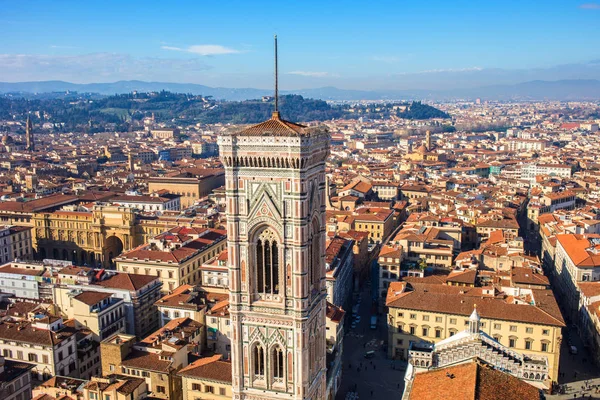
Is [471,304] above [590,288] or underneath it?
above

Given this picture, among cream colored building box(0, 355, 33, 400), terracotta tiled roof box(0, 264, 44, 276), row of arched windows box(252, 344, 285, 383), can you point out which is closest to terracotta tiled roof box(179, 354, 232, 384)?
row of arched windows box(252, 344, 285, 383)

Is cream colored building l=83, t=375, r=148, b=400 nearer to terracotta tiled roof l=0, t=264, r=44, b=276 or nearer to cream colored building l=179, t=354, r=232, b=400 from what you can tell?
cream colored building l=179, t=354, r=232, b=400

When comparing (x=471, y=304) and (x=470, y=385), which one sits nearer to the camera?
(x=470, y=385)

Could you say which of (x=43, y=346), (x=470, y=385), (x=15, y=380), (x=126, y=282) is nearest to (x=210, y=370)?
(x=15, y=380)

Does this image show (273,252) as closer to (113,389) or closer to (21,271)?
(113,389)

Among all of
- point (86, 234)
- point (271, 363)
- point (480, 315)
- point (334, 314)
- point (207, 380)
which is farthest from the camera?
point (86, 234)

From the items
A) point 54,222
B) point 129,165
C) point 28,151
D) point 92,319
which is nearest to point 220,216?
point 54,222

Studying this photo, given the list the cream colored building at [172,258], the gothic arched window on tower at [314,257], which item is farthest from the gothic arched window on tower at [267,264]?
the cream colored building at [172,258]
